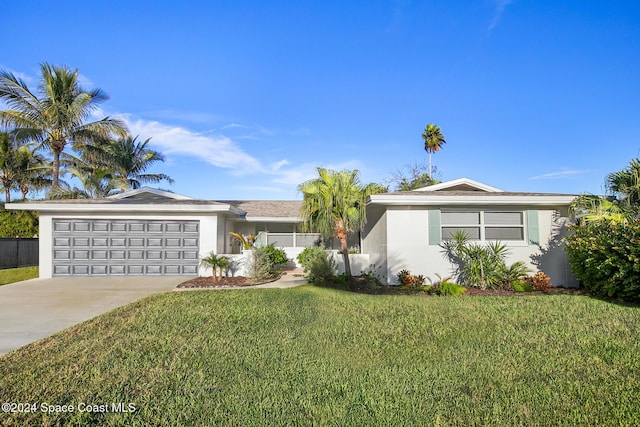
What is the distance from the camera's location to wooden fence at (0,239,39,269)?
17.4 m

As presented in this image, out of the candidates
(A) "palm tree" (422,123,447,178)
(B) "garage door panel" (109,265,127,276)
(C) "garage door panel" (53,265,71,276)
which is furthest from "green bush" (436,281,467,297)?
(A) "palm tree" (422,123,447,178)

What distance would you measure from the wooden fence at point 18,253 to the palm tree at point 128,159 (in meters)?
5.78

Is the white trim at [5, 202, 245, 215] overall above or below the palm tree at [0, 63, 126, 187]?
below

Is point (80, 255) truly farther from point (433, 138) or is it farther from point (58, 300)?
point (433, 138)

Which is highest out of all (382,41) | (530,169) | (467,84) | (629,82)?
(382,41)

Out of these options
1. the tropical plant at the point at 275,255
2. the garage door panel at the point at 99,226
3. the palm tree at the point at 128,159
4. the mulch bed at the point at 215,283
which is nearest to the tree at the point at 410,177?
the palm tree at the point at 128,159

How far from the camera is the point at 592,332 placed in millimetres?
5430

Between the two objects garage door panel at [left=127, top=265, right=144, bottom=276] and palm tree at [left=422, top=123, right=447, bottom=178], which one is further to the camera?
palm tree at [left=422, top=123, right=447, bottom=178]

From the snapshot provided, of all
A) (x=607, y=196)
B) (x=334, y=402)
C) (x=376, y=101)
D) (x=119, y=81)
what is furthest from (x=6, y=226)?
(x=607, y=196)

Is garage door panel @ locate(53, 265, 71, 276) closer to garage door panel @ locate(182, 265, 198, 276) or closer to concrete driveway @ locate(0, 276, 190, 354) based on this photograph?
concrete driveway @ locate(0, 276, 190, 354)

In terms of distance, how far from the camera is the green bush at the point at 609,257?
297 inches

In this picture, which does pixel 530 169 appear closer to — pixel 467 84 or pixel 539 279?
pixel 467 84

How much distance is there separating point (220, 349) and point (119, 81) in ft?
41.4

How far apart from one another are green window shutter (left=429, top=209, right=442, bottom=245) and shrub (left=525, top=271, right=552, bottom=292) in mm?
2793
